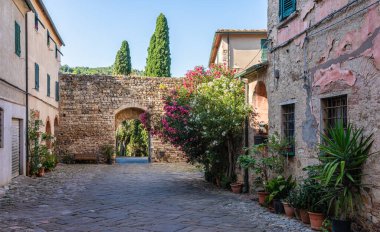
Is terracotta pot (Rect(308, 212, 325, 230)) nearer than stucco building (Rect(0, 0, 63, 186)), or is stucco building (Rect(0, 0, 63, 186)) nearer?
terracotta pot (Rect(308, 212, 325, 230))

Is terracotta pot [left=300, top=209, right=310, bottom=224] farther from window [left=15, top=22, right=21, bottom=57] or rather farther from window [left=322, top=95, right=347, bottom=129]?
window [left=15, top=22, right=21, bottom=57]

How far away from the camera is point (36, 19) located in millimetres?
14336

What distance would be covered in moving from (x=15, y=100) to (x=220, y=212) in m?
7.26

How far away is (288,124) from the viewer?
26.6 feet

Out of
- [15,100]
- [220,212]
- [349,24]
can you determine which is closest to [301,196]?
[220,212]

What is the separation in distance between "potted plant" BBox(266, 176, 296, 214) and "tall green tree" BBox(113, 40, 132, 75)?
23.9 m

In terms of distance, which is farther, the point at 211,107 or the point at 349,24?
the point at 211,107

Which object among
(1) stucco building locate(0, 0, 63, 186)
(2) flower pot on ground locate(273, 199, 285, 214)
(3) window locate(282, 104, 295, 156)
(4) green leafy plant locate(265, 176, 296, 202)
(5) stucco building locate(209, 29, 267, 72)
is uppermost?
(5) stucco building locate(209, 29, 267, 72)

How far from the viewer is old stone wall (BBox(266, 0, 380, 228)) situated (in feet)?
16.6

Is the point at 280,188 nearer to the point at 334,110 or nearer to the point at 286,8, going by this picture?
the point at 334,110

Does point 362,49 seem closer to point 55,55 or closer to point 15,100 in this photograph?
point 15,100

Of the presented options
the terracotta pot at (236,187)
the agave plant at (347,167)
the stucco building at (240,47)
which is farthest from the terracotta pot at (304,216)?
the stucco building at (240,47)

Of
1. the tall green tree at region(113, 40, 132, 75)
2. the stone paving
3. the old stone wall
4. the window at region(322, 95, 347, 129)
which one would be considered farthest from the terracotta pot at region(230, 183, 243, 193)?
the tall green tree at region(113, 40, 132, 75)

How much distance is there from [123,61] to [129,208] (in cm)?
2375
